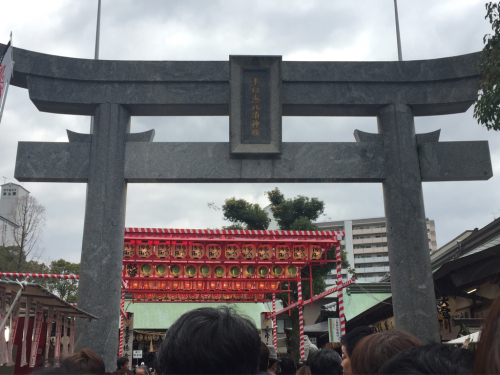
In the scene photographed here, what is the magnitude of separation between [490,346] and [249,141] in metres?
8.39

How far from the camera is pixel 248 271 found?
56.5 feet

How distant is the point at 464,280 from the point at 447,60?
15.3 ft

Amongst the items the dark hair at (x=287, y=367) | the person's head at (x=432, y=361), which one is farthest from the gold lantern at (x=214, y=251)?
the person's head at (x=432, y=361)

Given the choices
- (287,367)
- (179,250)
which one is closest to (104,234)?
(287,367)

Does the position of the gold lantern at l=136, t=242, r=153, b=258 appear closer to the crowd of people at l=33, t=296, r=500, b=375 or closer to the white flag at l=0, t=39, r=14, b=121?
the white flag at l=0, t=39, r=14, b=121

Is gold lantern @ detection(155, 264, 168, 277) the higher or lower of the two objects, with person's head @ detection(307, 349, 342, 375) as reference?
higher

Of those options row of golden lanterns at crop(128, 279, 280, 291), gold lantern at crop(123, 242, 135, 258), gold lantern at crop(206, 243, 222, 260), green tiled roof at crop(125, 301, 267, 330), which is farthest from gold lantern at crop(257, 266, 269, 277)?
green tiled roof at crop(125, 301, 267, 330)

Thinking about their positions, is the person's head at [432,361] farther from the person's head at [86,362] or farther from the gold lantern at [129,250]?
the gold lantern at [129,250]

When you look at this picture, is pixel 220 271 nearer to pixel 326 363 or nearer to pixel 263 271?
pixel 263 271

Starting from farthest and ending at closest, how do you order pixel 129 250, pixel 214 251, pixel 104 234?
pixel 214 251, pixel 129 250, pixel 104 234

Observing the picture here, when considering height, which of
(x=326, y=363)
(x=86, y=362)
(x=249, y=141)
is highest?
(x=249, y=141)

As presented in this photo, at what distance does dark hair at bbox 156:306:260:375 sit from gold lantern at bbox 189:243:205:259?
519 inches

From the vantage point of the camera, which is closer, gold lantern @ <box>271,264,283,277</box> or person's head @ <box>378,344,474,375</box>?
person's head @ <box>378,344,474,375</box>

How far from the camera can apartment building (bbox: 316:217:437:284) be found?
68938 mm
